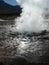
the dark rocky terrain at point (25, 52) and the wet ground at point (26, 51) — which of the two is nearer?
the dark rocky terrain at point (25, 52)

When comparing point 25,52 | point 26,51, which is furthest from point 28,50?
point 25,52

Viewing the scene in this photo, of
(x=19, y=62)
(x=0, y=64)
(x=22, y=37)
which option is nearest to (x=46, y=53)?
(x=19, y=62)

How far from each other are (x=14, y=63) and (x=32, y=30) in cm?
1150


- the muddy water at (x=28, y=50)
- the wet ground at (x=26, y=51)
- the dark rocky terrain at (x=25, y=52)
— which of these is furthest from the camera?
the muddy water at (x=28, y=50)

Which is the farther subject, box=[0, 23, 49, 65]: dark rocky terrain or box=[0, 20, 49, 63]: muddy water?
box=[0, 20, 49, 63]: muddy water

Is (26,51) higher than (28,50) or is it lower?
lower

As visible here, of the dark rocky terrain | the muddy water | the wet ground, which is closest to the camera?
the dark rocky terrain

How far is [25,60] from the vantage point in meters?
11.5

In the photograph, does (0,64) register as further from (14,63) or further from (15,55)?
(15,55)

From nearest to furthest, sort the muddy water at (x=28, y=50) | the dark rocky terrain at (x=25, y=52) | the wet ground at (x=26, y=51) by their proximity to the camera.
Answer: the dark rocky terrain at (x=25, y=52), the wet ground at (x=26, y=51), the muddy water at (x=28, y=50)

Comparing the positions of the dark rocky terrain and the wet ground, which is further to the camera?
the wet ground

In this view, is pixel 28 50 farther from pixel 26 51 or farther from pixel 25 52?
pixel 25 52

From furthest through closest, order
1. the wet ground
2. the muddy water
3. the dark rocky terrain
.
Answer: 1. the muddy water
2. the wet ground
3. the dark rocky terrain

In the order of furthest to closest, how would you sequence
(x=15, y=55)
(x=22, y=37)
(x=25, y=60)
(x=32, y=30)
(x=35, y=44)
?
(x=32, y=30) → (x=22, y=37) → (x=35, y=44) → (x=15, y=55) → (x=25, y=60)
